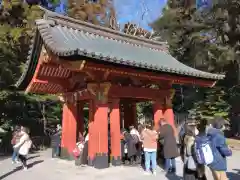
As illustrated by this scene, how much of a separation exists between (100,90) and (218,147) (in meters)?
4.73

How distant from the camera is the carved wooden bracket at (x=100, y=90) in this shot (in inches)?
342

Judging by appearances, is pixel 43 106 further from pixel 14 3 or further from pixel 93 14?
pixel 93 14

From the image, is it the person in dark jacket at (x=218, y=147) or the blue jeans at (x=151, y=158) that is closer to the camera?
the person in dark jacket at (x=218, y=147)

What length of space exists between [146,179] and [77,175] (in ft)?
7.06

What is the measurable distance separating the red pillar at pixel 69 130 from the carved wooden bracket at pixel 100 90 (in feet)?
8.62

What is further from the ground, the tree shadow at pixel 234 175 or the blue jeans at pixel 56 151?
the blue jeans at pixel 56 151

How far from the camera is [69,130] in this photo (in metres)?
11.0

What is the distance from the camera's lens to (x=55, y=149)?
468 inches

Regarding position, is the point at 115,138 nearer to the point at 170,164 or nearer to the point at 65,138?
the point at 170,164

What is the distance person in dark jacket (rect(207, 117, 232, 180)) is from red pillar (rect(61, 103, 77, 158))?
708 centimetres

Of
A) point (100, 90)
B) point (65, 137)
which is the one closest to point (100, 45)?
point (100, 90)

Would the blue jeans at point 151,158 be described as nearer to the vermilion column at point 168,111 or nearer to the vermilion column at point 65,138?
the vermilion column at point 168,111

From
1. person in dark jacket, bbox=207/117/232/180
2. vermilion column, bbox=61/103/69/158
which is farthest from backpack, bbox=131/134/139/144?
person in dark jacket, bbox=207/117/232/180

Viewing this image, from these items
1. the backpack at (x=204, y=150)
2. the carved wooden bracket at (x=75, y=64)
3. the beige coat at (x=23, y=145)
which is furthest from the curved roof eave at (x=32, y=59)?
the backpack at (x=204, y=150)
